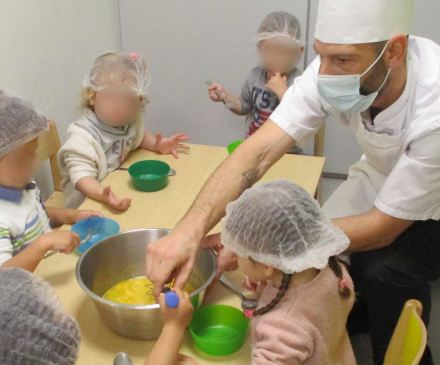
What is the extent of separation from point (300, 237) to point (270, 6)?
2048mm

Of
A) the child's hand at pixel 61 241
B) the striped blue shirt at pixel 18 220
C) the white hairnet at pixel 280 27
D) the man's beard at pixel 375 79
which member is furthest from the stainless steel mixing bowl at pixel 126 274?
the white hairnet at pixel 280 27

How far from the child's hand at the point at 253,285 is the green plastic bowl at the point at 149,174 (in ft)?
1.77

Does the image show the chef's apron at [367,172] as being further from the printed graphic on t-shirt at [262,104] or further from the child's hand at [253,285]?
the printed graphic on t-shirt at [262,104]

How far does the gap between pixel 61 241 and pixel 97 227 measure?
6.9 inches

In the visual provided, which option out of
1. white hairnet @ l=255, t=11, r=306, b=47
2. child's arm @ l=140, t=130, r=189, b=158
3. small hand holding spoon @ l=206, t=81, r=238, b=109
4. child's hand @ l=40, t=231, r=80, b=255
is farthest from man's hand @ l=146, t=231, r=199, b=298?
white hairnet @ l=255, t=11, r=306, b=47

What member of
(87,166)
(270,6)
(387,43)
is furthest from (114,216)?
(270,6)

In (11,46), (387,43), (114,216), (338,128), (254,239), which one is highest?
(387,43)

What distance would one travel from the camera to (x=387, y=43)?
1.21 meters

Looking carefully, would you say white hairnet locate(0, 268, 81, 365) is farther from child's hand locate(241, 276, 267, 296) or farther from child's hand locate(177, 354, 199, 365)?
child's hand locate(241, 276, 267, 296)

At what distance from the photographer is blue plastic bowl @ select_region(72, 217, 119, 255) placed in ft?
4.33

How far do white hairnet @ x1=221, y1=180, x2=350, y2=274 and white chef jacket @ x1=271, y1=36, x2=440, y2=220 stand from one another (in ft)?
1.27

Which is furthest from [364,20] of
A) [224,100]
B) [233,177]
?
[224,100]

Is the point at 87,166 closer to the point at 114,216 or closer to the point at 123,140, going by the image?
the point at 123,140

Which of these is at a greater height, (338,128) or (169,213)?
(169,213)
